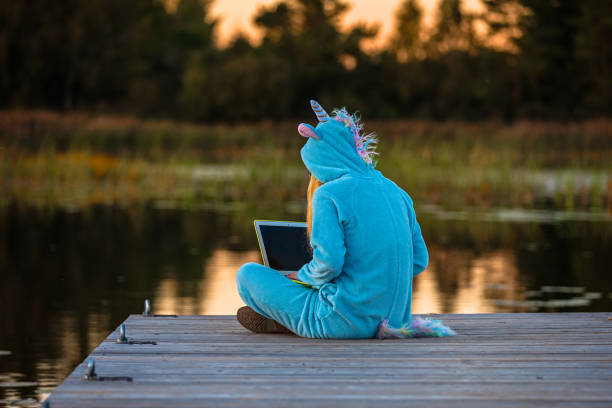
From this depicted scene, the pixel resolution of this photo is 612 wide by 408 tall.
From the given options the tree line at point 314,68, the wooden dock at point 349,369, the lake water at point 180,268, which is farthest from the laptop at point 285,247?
the tree line at point 314,68

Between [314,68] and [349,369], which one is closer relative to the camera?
[349,369]

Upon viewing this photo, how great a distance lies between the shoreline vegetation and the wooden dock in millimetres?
10124

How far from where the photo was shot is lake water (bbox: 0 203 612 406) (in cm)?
691

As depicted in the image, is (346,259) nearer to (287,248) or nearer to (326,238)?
(326,238)

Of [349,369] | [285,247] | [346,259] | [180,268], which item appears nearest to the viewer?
[349,369]

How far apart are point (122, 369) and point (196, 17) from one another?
6110 centimetres

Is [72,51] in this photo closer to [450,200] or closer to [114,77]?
[114,77]

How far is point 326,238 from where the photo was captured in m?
4.44

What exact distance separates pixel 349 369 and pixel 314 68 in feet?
133

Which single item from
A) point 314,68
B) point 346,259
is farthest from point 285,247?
point 314,68

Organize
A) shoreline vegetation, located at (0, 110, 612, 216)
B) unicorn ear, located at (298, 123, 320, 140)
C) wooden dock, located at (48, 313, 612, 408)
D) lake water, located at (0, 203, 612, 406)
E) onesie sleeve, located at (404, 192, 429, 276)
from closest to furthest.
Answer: wooden dock, located at (48, 313, 612, 408)
unicorn ear, located at (298, 123, 320, 140)
onesie sleeve, located at (404, 192, 429, 276)
lake water, located at (0, 203, 612, 406)
shoreline vegetation, located at (0, 110, 612, 216)

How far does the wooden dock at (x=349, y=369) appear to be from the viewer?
3561 mm

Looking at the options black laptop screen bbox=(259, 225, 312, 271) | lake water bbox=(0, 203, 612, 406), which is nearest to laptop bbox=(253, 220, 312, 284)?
black laptop screen bbox=(259, 225, 312, 271)

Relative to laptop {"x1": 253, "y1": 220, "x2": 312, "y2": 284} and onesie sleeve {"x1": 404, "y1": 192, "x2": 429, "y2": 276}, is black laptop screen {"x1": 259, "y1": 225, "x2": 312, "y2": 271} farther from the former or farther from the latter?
onesie sleeve {"x1": 404, "y1": 192, "x2": 429, "y2": 276}
